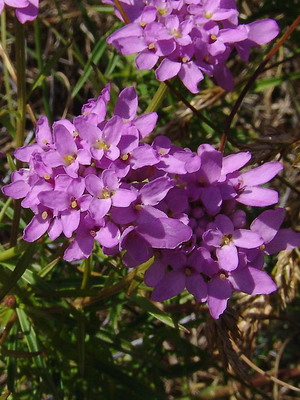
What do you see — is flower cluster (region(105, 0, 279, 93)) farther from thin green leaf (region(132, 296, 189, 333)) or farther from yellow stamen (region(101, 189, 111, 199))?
thin green leaf (region(132, 296, 189, 333))

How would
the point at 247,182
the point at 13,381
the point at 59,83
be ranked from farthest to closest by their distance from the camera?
the point at 59,83, the point at 13,381, the point at 247,182

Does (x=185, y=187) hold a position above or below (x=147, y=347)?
above

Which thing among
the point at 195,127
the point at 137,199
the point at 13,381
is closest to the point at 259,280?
the point at 137,199

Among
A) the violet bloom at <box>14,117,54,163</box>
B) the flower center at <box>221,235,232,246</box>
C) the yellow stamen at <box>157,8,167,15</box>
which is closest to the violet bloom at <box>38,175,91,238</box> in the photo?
the violet bloom at <box>14,117,54,163</box>

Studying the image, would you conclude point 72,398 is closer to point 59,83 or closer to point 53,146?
point 53,146

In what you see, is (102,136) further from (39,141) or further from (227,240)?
(227,240)

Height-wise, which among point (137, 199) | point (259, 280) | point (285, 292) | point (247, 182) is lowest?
point (285, 292)

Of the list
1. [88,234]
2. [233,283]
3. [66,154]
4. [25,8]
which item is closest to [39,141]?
[66,154]
